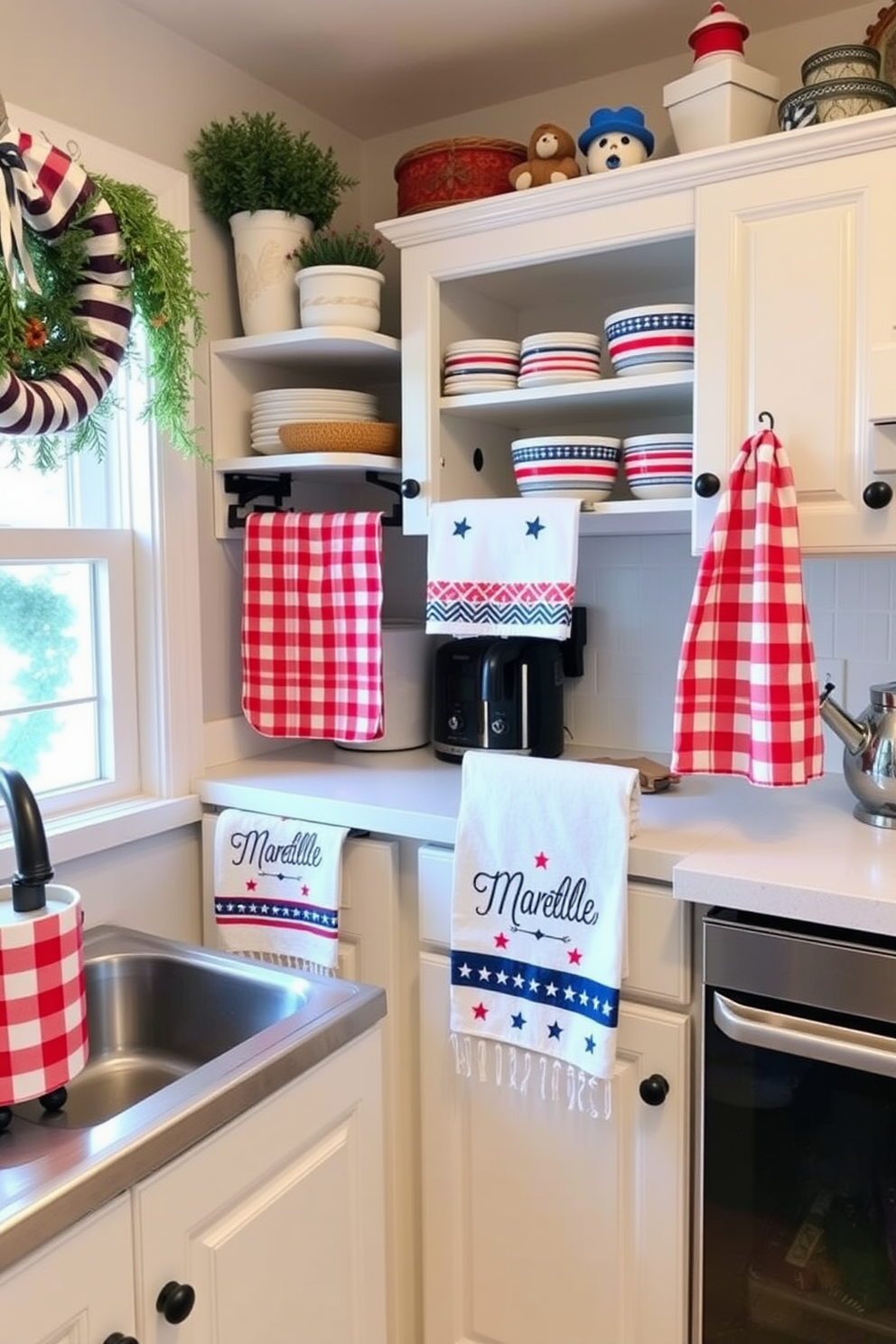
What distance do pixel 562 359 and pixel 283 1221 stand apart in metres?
1.33

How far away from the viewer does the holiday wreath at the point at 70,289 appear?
1.31 metres

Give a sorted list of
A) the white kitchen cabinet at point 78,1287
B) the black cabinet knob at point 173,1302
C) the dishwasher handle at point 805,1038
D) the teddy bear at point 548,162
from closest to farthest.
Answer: the white kitchen cabinet at point 78,1287 → the black cabinet knob at point 173,1302 → the dishwasher handle at point 805,1038 → the teddy bear at point 548,162

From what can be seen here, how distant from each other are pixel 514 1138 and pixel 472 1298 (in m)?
0.31

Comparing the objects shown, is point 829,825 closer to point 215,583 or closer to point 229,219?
point 215,583

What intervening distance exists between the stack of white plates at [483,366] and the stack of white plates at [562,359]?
0.19 feet

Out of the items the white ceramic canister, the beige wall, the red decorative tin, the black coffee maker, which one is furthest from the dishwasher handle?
the beige wall

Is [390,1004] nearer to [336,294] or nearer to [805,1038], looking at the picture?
[805,1038]

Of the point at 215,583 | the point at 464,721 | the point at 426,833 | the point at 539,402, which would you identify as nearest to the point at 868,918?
the point at 426,833

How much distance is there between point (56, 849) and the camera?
163 centimetres

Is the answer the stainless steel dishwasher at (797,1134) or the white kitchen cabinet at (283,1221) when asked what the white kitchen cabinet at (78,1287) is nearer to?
the white kitchen cabinet at (283,1221)

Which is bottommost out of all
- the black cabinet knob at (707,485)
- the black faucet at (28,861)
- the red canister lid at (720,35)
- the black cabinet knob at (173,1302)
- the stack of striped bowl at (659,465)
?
the black cabinet knob at (173,1302)

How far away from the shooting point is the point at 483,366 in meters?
1.84

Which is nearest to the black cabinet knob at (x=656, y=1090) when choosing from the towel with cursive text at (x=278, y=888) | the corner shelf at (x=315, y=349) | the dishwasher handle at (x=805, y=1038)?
the dishwasher handle at (x=805, y=1038)

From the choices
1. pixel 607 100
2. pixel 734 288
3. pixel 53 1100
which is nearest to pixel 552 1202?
pixel 53 1100
